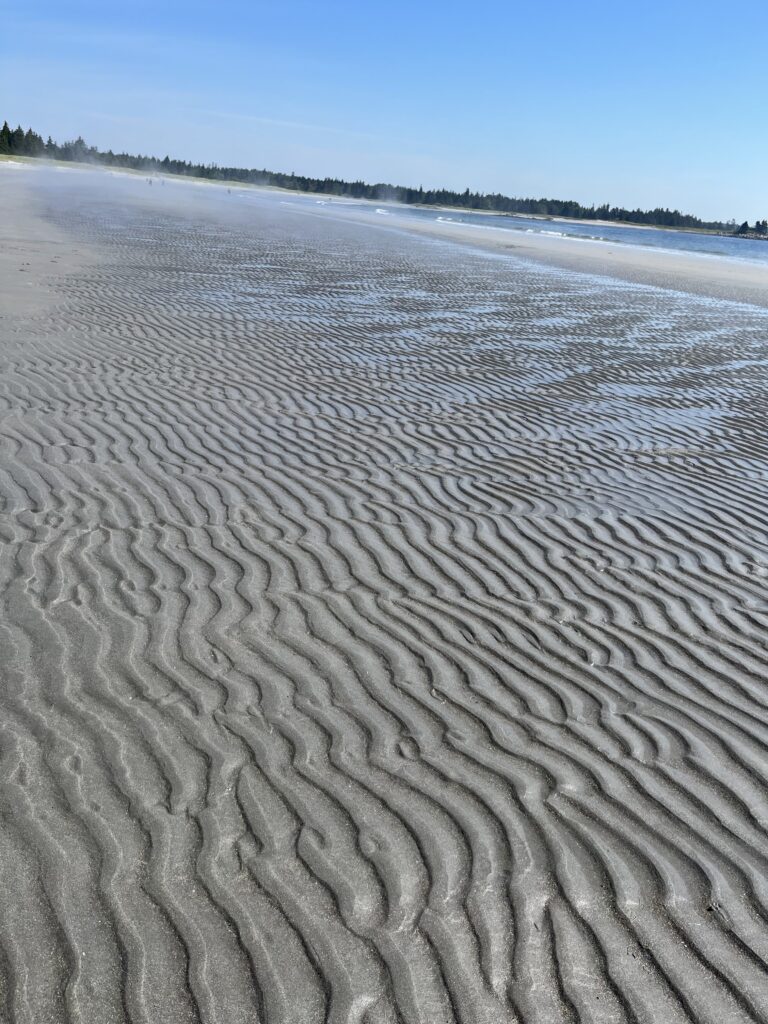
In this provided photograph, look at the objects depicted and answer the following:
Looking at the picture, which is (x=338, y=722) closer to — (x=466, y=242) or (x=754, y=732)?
(x=754, y=732)

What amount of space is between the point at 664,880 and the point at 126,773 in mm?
2444

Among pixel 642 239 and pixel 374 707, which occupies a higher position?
pixel 642 239

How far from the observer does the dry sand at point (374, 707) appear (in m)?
3.43

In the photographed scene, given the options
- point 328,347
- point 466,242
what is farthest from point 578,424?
point 466,242

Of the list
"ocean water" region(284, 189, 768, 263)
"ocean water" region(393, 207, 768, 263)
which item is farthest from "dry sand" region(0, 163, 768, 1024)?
"ocean water" region(284, 189, 768, 263)

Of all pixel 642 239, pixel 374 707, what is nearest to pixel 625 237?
pixel 642 239

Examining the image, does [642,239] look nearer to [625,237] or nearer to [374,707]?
[625,237]

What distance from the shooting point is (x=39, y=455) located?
28.7 feet

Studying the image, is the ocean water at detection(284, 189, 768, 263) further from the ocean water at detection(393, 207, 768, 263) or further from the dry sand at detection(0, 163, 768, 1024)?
the dry sand at detection(0, 163, 768, 1024)

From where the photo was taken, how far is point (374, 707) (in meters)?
5.09

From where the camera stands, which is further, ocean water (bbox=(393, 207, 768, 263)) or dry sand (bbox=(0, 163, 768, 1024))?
ocean water (bbox=(393, 207, 768, 263))

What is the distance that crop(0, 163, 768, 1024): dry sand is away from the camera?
3.43 metres

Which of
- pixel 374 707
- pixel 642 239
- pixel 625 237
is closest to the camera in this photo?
pixel 374 707

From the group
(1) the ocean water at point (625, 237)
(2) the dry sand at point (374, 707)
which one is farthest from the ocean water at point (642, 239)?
(2) the dry sand at point (374, 707)
